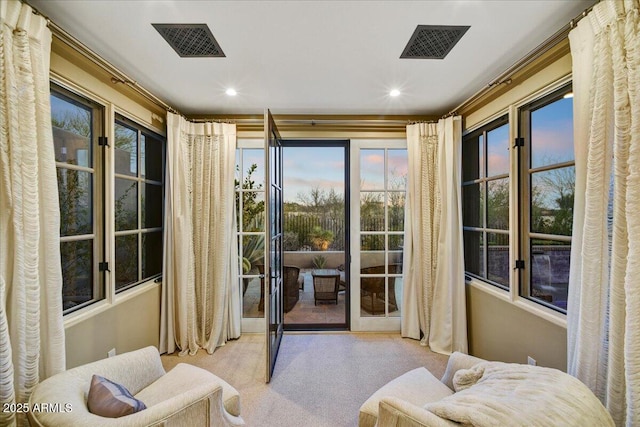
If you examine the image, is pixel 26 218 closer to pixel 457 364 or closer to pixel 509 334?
pixel 457 364

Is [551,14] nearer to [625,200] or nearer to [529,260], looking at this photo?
[625,200]

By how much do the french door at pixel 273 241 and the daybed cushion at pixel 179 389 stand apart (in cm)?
60

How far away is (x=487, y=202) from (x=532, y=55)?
1224 mm

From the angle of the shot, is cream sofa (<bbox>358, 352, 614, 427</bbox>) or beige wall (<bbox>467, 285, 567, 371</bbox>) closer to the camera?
cream sofa (<bbox>358, 352, 614, 427</bbox>)

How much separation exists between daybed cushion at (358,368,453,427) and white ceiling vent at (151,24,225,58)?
2.37 m

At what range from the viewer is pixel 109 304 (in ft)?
6.72

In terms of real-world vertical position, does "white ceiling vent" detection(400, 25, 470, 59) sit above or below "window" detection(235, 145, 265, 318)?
above

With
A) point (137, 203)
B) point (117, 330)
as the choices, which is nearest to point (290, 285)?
point (117, 330)

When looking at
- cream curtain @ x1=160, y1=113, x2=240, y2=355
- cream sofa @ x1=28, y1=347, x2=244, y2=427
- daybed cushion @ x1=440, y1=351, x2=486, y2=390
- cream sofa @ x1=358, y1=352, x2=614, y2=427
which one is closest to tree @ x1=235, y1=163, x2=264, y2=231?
cream curtain @ x1=160, y1=113, x2=240, y2=355

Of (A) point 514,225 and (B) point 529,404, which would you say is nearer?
(B) point 529,404

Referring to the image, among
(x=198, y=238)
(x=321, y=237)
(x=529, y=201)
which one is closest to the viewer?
(x=529, y=201)

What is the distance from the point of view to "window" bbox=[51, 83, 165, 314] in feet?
5.85

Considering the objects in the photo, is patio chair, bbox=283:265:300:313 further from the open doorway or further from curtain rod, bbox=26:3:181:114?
curtain rod, bbox=26:3:181:114

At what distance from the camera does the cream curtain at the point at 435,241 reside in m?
2.62
